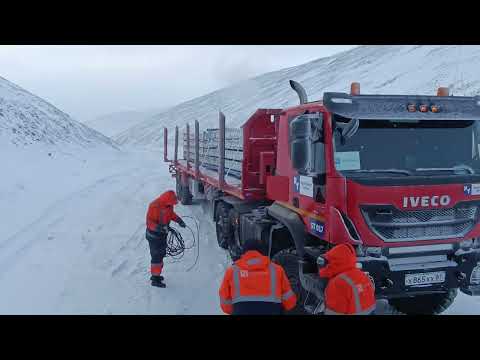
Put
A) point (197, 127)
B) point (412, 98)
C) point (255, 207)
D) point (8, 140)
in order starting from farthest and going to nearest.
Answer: point (8, 140), point (197, 127), point (255, 207), point (412, 98)

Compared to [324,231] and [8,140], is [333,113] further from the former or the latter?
[8,140]

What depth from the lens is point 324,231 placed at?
14.8 ft

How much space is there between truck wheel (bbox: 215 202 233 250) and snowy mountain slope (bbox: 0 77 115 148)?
11.1 m

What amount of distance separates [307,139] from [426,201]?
135 centimetres

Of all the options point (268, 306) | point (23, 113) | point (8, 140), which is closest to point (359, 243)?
point (268, 306)

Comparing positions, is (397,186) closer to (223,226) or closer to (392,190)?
(392,190)

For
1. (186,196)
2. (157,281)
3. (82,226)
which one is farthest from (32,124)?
(157,281)

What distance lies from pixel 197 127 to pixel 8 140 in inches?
382

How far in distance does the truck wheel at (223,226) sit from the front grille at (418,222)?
383cm

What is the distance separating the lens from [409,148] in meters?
4.56

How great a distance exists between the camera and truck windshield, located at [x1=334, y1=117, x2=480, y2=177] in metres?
4.44

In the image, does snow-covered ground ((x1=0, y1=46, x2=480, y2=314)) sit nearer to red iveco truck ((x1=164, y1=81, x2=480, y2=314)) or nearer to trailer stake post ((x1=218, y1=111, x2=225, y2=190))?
trailer stake post ((x1=218, y1=111, x2=225, y2=190))

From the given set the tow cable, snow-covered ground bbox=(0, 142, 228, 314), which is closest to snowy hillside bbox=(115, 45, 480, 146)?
the tow cable

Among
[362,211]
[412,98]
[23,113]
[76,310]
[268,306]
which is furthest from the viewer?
[23,113]
